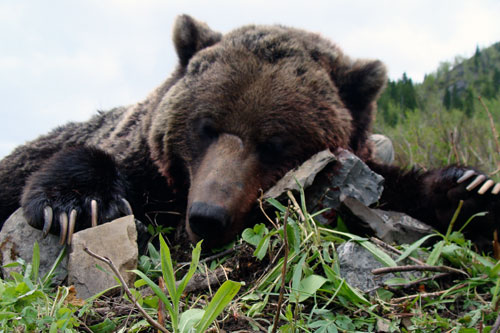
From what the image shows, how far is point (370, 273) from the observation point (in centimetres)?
161

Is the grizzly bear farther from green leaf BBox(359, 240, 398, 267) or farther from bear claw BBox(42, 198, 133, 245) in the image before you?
green leaf BBox(359, 240, 398, 267)

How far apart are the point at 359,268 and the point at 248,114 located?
1.19 metres

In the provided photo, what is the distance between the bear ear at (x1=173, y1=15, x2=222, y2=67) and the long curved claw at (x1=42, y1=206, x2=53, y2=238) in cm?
153

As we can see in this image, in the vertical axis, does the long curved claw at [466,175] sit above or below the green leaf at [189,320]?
above

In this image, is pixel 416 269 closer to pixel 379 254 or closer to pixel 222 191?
pixel 379 254

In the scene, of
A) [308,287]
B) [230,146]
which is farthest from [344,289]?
[230,146]

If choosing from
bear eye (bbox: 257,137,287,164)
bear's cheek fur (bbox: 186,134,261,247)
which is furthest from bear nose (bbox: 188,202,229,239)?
bear eye (bbox: 257,137,287,164)

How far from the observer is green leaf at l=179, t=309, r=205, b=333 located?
1.15 m

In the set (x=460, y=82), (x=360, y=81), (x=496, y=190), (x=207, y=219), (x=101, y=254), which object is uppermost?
(x=460, y=82)

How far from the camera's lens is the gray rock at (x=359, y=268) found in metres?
1.57

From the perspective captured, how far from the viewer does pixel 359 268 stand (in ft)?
5.29

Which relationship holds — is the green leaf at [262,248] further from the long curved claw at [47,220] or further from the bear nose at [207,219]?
the long curved claw at [47,220]

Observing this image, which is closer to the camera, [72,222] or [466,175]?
[72,222]

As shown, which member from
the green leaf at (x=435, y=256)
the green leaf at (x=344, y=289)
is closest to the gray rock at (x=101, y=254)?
the green leaf at (x=344, y=289)
